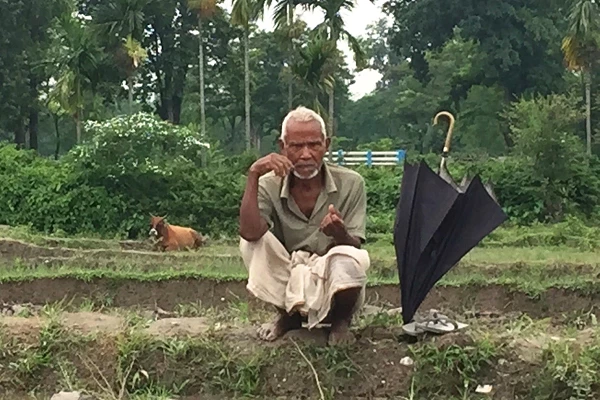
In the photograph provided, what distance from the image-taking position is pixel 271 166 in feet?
14.8

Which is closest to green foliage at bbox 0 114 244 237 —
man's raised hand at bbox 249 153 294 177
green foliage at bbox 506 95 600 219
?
green foliage at bbox 506 95 600 219

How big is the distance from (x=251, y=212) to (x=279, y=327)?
0.77m

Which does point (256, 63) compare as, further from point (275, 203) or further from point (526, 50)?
point (275, 203)

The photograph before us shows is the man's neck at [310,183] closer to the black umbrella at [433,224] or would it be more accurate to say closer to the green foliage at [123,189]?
the black umbrella at [433,224]

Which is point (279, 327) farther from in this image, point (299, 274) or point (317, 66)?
point (317, 66)

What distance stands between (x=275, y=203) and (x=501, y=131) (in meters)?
30.7

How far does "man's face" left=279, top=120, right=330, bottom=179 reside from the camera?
4.72 m

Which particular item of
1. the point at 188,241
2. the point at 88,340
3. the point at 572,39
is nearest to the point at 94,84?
the point at 188,241

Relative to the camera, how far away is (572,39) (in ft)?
81.7

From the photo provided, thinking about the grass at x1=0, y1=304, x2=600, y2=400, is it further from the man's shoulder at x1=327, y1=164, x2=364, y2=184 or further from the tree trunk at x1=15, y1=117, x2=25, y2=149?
the tree trunk at x1=15, y1=117, x2=25, y2=149

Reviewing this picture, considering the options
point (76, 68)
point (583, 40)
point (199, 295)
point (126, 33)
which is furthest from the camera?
point (126, 33)

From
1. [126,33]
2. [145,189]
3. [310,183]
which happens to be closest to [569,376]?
[310,183]

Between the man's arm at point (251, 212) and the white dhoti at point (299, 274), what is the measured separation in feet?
0.30

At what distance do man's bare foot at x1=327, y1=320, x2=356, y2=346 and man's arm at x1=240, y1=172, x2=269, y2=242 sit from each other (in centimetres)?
68
